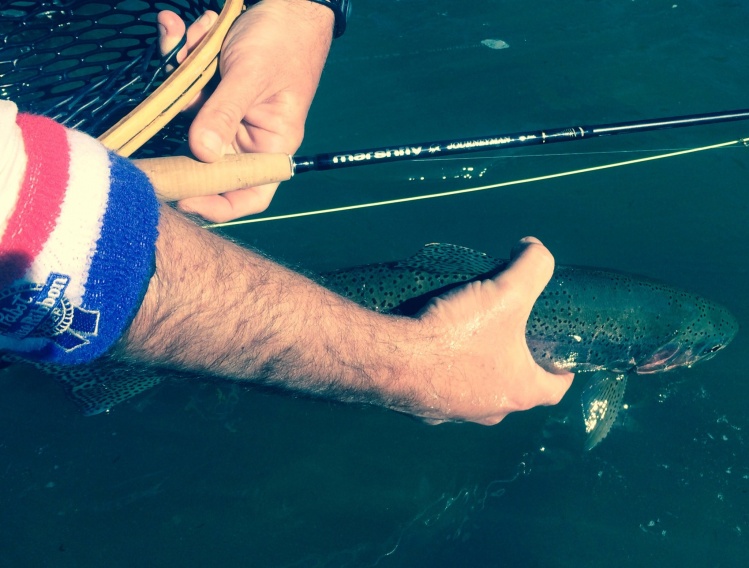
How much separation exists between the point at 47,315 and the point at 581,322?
249cm

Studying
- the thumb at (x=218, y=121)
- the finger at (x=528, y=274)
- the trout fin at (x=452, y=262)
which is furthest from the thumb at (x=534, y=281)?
the thumb at (x=218, y=121)

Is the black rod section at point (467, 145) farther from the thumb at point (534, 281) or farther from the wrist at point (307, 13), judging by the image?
the wrist at point (307, 13)

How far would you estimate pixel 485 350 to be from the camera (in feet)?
8.43

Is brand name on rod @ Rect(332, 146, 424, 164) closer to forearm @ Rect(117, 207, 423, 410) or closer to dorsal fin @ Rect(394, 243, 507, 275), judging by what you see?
dorsal fin @ Rect(394, 243, 507, 275)

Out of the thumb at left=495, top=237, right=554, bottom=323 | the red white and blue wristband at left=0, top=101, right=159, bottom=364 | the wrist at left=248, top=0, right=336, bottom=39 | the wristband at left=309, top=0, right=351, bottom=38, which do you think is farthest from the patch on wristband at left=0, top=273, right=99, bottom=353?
the wristband at left=309, top=0, right=351, bottom=38

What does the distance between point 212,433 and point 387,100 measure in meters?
2.60

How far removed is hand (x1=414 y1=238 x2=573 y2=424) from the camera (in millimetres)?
2500

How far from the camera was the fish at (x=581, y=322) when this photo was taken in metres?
3.01

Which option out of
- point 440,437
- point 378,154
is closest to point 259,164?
point 378,154

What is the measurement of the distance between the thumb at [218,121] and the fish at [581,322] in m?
0.91

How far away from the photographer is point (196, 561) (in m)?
2.85

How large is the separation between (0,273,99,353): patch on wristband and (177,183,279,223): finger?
1.04 metres

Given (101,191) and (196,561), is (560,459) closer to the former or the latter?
(196,561)

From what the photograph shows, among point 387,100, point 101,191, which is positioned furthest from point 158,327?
point 387,100
